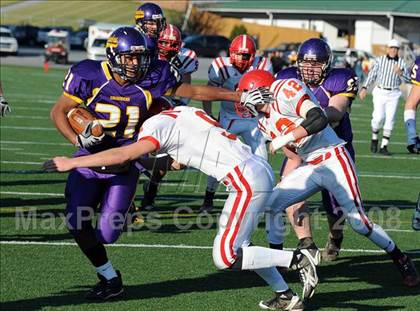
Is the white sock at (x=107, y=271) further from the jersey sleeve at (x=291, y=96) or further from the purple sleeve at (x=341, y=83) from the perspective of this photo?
the purple sleeve at (x=341, y=83)

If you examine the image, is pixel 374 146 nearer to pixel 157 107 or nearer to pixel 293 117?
pixel 293 117

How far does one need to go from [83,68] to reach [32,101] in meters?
13.9

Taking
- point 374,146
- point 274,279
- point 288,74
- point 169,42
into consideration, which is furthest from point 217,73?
point 374,146

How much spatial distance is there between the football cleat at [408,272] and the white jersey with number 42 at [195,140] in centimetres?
159

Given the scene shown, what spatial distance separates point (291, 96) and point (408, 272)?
1531 mm

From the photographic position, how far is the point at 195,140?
4.91m

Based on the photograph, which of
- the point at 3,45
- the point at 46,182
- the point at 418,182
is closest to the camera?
the point at 46,182

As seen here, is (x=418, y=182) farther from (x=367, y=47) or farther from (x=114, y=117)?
(x=367, y=47)

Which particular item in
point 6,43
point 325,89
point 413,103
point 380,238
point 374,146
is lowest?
point 6,43

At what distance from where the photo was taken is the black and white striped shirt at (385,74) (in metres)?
13.5

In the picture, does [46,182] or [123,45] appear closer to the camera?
[123,45]

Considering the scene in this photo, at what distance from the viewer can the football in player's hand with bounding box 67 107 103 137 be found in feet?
17.4

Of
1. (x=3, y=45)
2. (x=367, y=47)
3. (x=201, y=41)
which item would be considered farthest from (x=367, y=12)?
(x=3, y=45)

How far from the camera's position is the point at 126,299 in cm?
559
